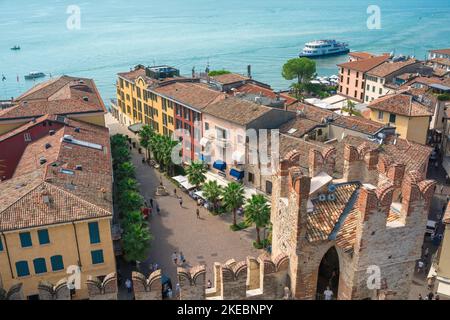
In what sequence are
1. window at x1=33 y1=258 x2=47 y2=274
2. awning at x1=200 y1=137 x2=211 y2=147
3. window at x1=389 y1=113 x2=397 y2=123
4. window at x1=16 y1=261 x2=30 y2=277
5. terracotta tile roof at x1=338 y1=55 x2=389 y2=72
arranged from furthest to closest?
terracotta tile roof at x1=338 y1=55 x2=389 y2=72, awning at x1=200 y1=137 x2=211 y2=147, window at x1=389 y1=113 x2=397 y2=123, window at x1=33 y1=258 x2=47 y2=274, window at x1=16 y1=261 x2=30 y2=277

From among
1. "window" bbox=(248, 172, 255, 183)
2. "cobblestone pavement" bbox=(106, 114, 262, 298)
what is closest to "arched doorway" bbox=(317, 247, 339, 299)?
"cobblestone pavement" bbox=(106, 114, 262, 298)

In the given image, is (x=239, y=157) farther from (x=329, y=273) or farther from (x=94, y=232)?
(x=329, y=273)

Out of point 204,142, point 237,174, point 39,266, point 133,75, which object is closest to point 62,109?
point 204,142

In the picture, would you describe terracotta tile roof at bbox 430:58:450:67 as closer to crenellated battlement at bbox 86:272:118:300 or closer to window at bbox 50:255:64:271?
window at bbox 50:255:64:271

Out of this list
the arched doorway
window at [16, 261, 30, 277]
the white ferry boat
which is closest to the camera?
the arched doorway

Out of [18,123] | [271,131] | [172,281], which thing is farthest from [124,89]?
[172,281]
